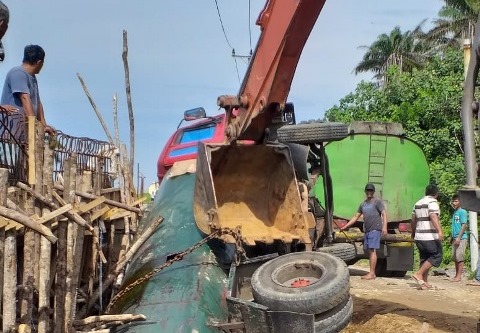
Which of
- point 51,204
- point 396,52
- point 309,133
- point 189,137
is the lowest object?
point 51,204

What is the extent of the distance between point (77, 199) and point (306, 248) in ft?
8.16

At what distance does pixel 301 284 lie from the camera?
6.12 m

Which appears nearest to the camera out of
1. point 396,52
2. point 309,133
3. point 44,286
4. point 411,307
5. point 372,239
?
point 44,286

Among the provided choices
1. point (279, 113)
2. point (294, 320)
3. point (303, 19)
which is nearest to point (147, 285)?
point (294, 320)

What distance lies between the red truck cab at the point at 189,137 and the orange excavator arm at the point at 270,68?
7.03 feet

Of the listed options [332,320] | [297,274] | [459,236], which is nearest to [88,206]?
[297,274]

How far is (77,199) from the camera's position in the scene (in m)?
7.70

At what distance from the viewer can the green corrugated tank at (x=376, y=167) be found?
13383mm

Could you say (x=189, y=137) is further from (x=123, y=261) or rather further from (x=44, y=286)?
(x=44, y=286)

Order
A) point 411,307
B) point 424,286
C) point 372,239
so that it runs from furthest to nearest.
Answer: point 372,239 < point 424,286 < point 411,307

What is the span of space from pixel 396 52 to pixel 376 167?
972 inches

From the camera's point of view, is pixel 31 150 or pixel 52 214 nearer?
pixel 52 214

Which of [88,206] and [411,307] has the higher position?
[88,206]

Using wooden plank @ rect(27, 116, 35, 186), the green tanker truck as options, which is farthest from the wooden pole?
the green tanker truck
